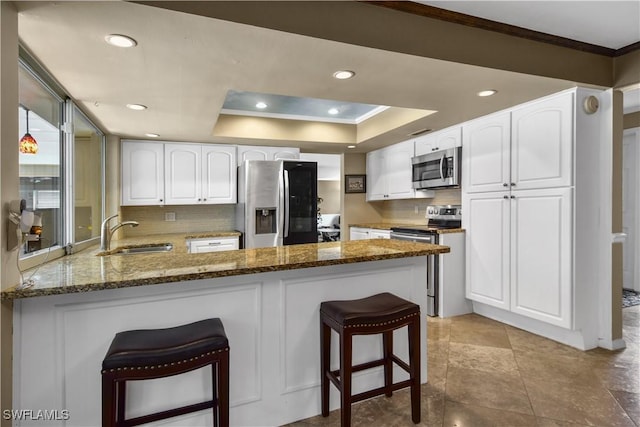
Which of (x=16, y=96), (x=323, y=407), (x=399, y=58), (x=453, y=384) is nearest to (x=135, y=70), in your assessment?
(x=16, y=96)

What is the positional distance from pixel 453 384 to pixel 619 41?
2726mm

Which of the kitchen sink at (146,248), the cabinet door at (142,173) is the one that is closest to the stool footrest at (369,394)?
the kitchen sink at (146,248)

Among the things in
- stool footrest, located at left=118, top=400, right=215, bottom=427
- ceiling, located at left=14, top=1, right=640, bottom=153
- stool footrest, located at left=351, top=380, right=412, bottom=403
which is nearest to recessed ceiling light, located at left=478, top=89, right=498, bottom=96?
ceiling, located at left=14, top=1, right=640, bottom=153

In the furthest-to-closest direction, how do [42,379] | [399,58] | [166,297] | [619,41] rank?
1. [619,41]
2. [399,58]
3. [166,297]
4. [42,379]

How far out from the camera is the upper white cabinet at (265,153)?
14.4 ft

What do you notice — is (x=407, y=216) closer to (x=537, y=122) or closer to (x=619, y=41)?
(x=537, y=122)

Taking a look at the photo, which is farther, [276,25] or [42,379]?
[276,25]

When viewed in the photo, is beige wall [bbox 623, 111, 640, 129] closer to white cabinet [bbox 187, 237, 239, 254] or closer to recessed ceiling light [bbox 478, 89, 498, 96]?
recessed ceiling light [bbox 478, 89, 498, 96]

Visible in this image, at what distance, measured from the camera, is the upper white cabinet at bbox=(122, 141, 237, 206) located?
3943 mm

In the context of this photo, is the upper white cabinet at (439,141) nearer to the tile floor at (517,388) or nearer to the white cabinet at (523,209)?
the white cabinet at (523,209)

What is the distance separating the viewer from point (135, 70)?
2016 millimetres

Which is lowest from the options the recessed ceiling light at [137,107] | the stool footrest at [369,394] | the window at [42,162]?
the stool footrest at [369,394]

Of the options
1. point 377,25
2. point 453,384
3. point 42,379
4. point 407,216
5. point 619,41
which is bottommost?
point 453,384

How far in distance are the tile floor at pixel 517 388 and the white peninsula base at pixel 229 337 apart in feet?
0.69
